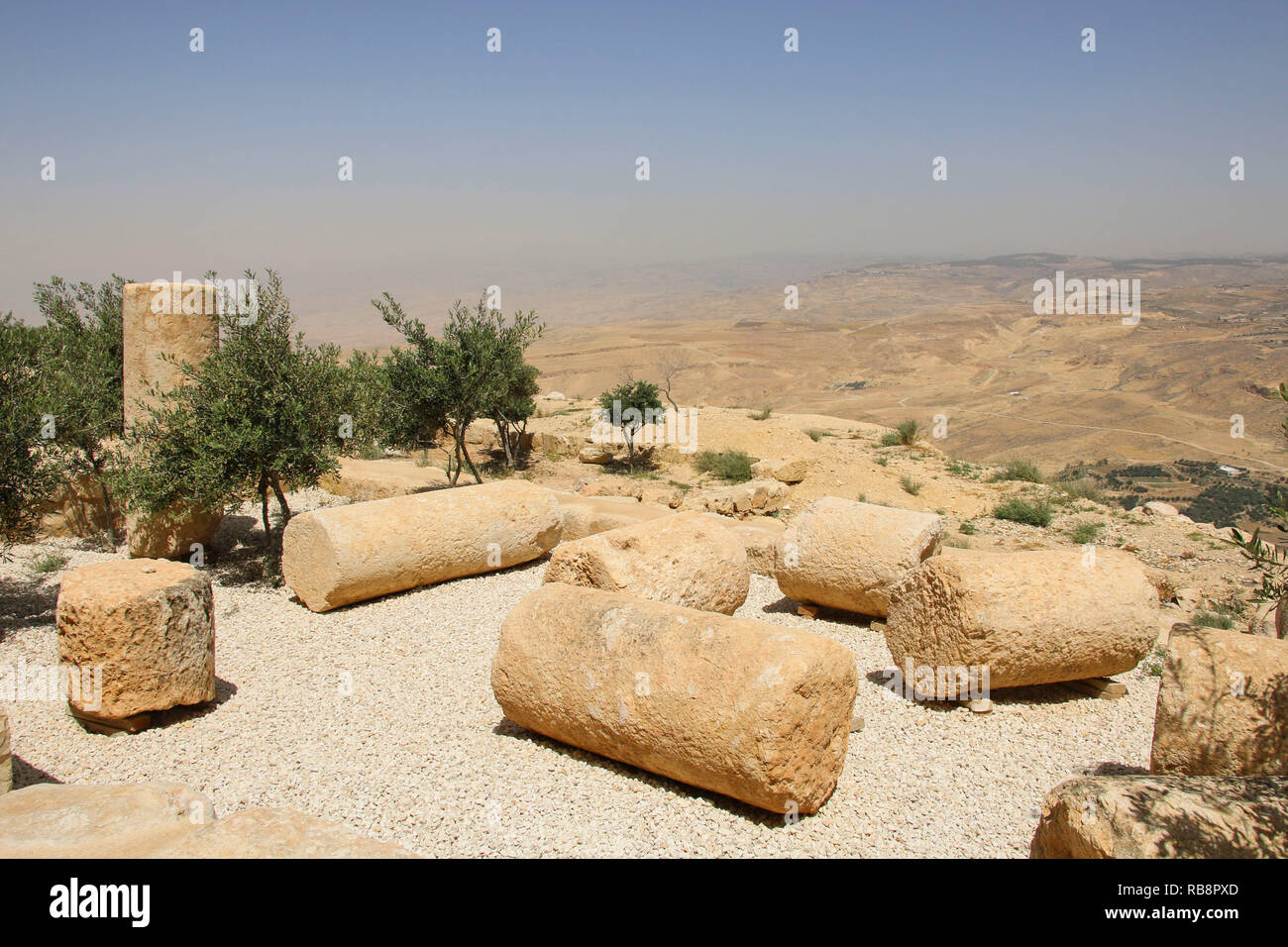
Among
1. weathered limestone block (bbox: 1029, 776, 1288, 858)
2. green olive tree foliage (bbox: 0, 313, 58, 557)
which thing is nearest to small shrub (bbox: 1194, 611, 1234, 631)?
weathered limestone block (bbox: 1029, 776, 1288, 858)

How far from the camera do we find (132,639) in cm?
649

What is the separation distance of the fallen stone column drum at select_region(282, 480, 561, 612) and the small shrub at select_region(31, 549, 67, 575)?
431cm

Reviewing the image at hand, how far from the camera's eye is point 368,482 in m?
14.6

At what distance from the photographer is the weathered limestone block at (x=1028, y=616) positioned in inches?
255

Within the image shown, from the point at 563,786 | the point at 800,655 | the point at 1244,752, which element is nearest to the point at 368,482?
the point at 563,786

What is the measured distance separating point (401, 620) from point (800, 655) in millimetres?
5572

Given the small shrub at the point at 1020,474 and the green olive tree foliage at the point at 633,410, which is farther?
the green olive tree foliage at the point at 633,410

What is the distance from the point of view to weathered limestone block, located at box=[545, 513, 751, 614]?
7414 millimetres

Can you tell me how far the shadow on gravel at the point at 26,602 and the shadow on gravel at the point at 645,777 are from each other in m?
6.66

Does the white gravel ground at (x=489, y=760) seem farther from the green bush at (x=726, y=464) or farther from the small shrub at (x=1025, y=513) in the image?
the green bush at (x=726, y=464)

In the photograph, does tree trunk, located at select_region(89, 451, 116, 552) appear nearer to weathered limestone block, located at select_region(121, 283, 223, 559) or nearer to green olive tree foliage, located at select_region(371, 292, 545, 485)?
weathered limestone block, located at select_region(121, 283, 223, 559)

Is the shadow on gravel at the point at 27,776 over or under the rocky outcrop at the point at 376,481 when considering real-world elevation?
under

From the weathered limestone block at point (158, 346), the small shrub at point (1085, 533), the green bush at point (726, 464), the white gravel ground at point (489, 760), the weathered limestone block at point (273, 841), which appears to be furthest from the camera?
the green bush at point (726, 464)

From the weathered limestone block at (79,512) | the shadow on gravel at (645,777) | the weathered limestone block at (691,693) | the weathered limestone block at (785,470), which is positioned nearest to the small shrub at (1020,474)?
the weathered limestone block at (785,470)
